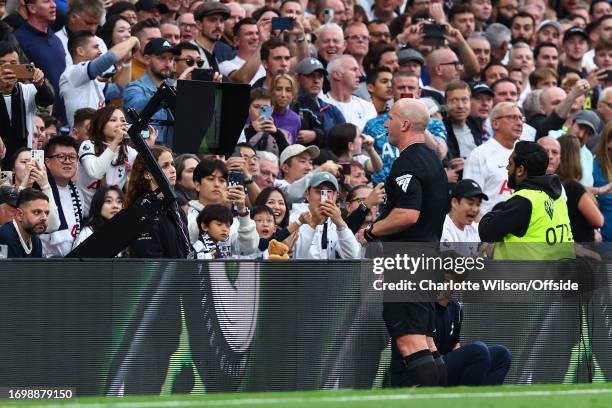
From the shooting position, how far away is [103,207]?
10.7 m

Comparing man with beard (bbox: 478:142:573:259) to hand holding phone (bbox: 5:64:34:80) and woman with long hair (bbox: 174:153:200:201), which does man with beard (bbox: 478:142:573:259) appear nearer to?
woman with long hair (bbox: 174:153:200:201)

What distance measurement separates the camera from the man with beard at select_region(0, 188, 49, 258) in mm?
10250

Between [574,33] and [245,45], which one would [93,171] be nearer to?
[245,45]

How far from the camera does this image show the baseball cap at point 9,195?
1048cm

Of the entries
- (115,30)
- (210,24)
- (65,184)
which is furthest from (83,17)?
(65,184)

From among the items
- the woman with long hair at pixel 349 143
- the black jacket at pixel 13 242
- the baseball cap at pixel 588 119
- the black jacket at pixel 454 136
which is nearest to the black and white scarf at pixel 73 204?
the black jacket at pixel 13 242

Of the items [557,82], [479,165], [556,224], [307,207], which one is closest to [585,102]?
[557,82]

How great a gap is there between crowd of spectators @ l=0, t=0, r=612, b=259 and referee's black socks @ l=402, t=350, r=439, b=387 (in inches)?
58.3

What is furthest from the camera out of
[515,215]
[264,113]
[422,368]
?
[264,113]

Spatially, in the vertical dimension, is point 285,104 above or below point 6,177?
above

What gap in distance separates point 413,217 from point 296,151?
4.14m

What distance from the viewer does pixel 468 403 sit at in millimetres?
7906

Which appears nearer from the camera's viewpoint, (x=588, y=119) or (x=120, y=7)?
(x=120, y=7)

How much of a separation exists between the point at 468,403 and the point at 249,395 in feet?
4.48
